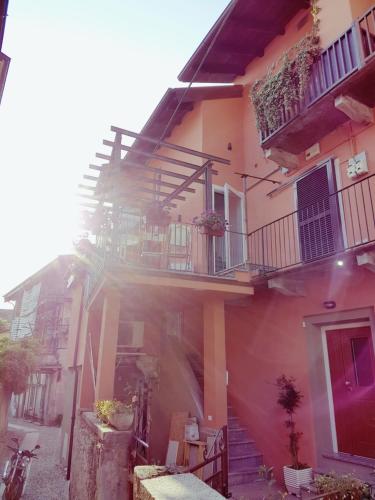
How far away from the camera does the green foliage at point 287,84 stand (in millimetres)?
7090

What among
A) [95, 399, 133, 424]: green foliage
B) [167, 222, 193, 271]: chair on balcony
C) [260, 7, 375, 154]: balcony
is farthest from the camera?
[167, 222, 193, 271]: chair on balcony

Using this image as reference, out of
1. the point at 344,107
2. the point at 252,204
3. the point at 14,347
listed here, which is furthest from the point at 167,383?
the point at 14,347

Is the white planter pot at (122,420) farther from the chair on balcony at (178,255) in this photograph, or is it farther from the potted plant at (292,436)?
the chair on balcony at (178,255)

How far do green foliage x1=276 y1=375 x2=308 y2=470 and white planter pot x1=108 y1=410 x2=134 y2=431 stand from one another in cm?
327

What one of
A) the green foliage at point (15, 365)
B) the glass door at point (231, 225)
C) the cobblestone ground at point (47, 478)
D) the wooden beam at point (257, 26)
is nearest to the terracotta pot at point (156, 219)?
the glass door at point (231, 225)

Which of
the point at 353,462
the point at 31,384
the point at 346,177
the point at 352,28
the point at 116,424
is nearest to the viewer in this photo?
the point at 116,424

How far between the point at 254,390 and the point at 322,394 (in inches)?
71.6

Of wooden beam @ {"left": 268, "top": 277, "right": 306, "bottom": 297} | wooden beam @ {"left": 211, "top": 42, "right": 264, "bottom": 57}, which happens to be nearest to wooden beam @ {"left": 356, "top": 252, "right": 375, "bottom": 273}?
wooden beam @ {"left": 268, "top": 277, "right": 306, "bottom": 297}

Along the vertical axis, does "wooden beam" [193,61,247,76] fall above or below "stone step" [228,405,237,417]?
above

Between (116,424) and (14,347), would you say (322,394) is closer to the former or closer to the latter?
(116,424)

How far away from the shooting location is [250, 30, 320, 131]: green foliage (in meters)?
7.09

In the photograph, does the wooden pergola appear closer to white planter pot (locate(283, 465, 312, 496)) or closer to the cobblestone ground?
white planter pot (locate(283, 465, 312, 496))

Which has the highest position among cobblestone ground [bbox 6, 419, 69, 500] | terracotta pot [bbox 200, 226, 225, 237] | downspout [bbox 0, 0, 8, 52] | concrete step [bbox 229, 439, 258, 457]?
downspout [bbox 0, 0, 8, 52]

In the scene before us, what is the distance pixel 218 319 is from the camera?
23.5ft
